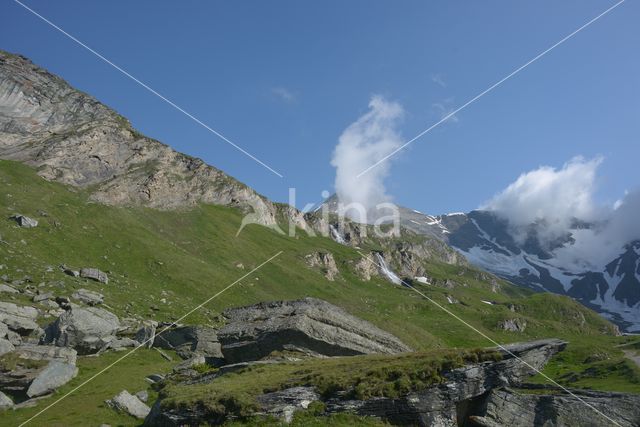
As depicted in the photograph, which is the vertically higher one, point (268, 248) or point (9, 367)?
point (268, 248)

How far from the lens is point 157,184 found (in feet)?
578

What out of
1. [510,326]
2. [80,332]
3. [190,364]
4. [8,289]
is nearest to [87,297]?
[8,289]

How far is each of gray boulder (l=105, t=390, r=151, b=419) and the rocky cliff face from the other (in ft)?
431

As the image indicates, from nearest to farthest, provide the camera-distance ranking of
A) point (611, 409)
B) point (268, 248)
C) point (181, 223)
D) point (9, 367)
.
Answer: point (611, 409) < point (9, 367) < point (181, 223) < point (268, 248)

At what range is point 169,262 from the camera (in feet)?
400

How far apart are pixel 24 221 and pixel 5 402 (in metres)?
85.6

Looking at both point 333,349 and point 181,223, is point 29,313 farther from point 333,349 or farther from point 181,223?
point 181,223

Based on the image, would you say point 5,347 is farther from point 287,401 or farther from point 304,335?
point 287,401

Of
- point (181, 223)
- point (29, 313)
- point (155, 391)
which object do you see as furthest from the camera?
point (181, 223)

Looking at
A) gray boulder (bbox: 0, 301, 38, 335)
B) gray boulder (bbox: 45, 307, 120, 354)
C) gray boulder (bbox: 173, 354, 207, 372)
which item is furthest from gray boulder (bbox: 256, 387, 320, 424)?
gray boulder (bbox: 0, 301, 38, 335)

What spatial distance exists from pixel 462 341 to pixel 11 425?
463 ft

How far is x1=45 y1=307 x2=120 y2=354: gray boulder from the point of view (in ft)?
134

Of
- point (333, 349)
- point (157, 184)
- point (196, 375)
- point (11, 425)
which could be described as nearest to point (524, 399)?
point (333, 349)

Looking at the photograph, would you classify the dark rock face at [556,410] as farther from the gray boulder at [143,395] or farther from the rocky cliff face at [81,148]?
the rocky cliff face at [81,148]
